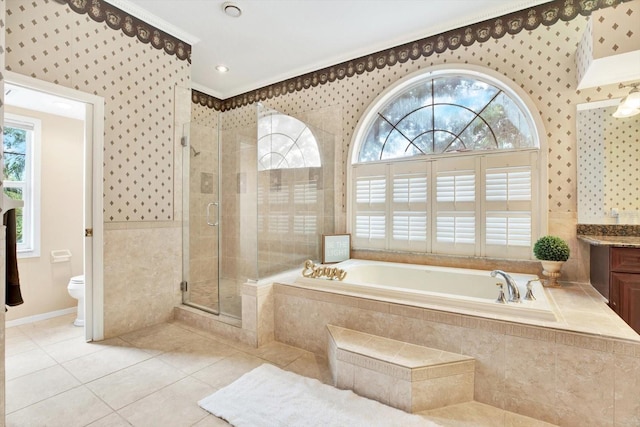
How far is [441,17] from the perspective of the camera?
2619 millimetres

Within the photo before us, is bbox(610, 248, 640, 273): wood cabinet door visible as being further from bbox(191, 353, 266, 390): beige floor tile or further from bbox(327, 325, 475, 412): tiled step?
bbox(191, 353, 266, 390): beige floor tile

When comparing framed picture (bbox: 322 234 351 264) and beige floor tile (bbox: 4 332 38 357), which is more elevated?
framed picture (bbox: 322 234 351 264)

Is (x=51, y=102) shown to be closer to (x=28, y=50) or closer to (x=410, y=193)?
(x=28, y=50)

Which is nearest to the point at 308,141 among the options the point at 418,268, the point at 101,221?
the point at 418,268

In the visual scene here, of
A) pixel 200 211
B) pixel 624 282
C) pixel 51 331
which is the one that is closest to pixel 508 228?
pixel 624 282

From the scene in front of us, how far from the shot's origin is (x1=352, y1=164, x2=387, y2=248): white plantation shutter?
3.11 meters

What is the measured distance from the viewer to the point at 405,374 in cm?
160

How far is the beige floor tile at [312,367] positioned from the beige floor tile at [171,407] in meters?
0.55

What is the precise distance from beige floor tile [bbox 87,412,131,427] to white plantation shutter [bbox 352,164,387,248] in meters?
2.34

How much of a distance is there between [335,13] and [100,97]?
2.07 metres

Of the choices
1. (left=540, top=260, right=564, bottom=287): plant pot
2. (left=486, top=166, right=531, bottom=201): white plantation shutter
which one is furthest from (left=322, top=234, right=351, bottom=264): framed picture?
(left=540, top=260, right=564, bottom=287): plant pot

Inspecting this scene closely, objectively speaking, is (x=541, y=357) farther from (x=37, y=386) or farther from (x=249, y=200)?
(x=37, y=386)

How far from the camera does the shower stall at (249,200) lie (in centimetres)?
260

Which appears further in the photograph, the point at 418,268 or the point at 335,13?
the point at 418,268
